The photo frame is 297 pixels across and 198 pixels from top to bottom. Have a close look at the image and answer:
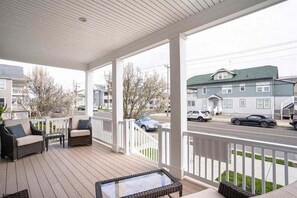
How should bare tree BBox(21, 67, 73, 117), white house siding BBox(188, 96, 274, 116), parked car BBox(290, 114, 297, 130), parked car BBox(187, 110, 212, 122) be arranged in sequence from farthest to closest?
bare tree BBox(21, 67, 73, 117) → parked car BBox(187, 110, 212, 122) → white house siding BBox(188, 96, 274, 116) → parked car BBox(290, 114, 297, 130)

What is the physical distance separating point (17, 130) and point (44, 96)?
5.74m

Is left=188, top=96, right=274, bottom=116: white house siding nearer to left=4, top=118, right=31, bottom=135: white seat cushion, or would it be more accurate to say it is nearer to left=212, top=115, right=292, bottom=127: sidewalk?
left=212, top=115, right=292, bottom=127: sidewalk

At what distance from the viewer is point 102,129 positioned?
611 centimetres

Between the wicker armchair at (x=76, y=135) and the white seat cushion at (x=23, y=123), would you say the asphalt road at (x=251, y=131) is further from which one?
the white seat cushion at (x=23, y=123)

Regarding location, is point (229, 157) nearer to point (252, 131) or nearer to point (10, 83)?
point (252, 131)

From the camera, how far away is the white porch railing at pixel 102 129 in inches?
224

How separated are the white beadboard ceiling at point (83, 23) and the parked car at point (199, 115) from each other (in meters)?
1.83

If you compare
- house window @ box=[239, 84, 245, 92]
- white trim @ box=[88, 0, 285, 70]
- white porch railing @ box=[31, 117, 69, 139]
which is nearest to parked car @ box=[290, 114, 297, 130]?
house window @ box=[239, 84, 245, 92]

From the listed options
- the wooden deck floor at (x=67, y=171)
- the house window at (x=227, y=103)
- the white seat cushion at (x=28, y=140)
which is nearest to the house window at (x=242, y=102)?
the house window at (x=227, y=103)

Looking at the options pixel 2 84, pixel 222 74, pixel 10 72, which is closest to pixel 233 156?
pixel 222 74

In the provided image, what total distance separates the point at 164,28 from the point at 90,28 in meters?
1.52

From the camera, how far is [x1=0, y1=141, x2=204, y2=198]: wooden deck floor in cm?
278

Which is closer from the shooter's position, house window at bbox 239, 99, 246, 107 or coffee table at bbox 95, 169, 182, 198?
coffee table at bbox 95, 169, 182, 198

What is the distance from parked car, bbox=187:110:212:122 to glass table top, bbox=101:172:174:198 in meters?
1.61
